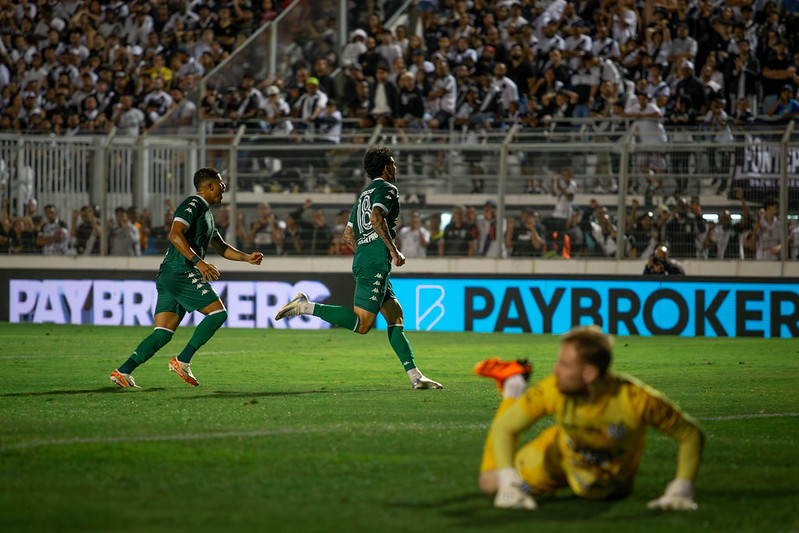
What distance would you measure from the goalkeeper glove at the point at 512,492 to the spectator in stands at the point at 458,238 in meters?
14.3

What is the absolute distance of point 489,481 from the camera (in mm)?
4660

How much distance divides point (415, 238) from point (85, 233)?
5.96 meters

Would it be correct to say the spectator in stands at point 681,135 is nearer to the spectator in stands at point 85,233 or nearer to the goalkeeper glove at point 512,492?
the spectator in stands at point 85,233

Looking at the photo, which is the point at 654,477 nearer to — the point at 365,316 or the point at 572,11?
the point at 365,316

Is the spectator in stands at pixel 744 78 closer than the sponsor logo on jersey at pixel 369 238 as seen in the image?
No

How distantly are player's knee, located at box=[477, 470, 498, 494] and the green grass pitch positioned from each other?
7cm

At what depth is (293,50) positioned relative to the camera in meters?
24.1

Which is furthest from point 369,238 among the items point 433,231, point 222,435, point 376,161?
point 433,231

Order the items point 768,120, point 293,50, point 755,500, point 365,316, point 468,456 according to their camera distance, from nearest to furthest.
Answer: point 755,500
point 468,456
point 365,316
point 768,120
point 293,50

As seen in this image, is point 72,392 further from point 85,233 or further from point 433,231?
point 85,233

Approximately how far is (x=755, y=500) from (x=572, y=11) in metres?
18.9

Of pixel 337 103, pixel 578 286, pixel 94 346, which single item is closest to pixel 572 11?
pixel 337 103

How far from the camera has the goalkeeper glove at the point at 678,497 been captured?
4480 millimetres

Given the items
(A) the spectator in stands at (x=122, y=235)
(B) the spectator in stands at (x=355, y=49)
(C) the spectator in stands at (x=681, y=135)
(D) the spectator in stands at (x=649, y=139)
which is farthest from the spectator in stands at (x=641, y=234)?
(A) the spectator in stands at (x=122, y=235)
